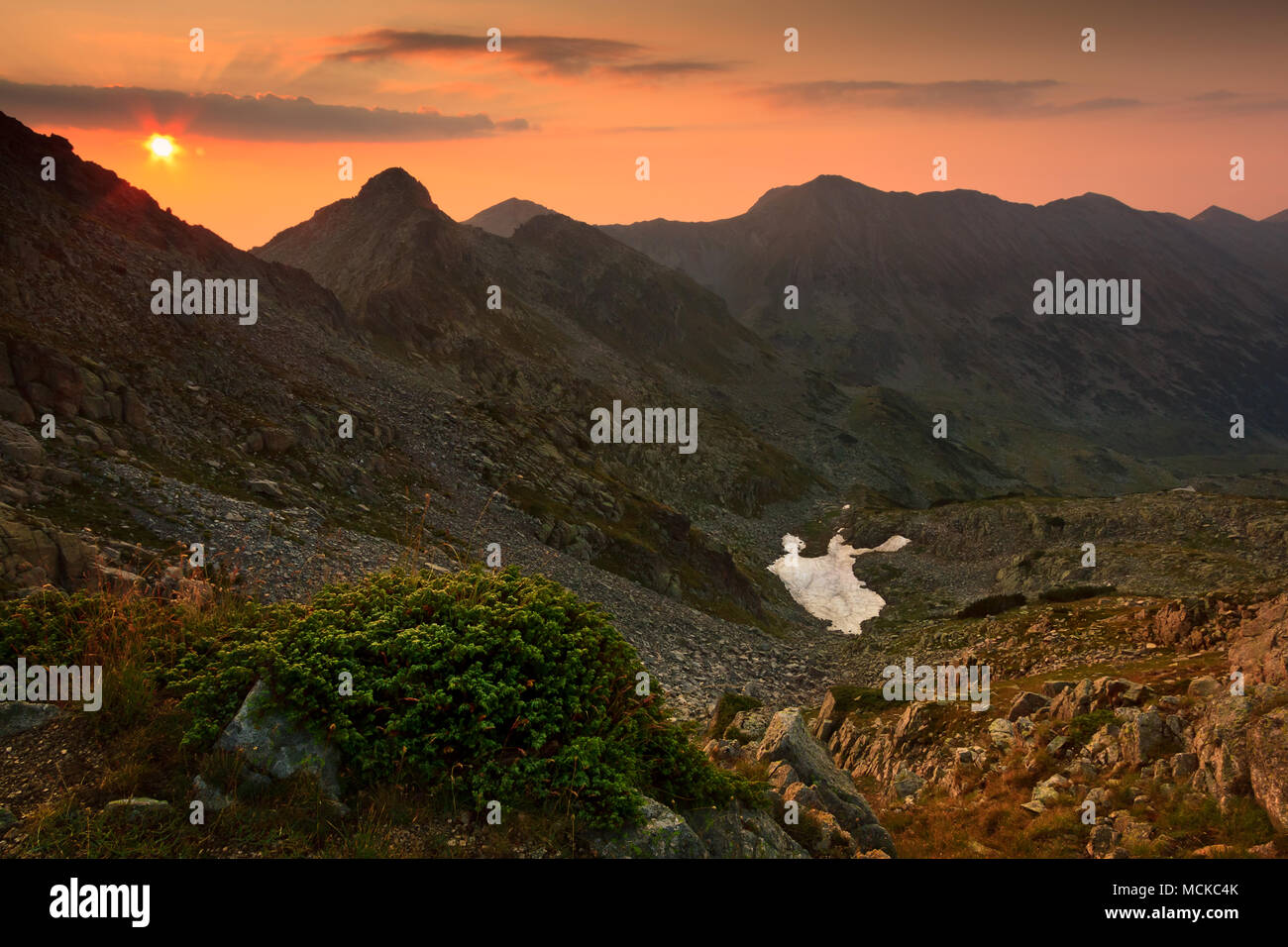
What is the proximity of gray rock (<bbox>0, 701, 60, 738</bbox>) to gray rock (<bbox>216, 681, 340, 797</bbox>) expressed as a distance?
2.11 m

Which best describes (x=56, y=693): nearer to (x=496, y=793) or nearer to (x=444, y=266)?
(x=496, y=793)

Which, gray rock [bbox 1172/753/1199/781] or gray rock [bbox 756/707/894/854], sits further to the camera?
gray rock [bbox 1172/753/1199/781]

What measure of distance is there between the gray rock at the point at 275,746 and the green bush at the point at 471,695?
0.43ft

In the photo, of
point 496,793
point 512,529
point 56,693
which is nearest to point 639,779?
point 496,793

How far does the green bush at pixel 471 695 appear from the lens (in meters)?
7.04

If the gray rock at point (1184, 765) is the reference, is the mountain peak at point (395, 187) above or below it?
above

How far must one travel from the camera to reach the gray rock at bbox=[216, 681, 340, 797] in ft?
22.7

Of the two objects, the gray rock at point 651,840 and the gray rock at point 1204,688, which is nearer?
the gray rock at point 651,840

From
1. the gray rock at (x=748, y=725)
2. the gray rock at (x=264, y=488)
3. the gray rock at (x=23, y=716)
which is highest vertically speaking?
the gray rock at (x=264, y=488)

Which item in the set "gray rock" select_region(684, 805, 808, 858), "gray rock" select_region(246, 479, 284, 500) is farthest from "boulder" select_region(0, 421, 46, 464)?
"gray rock" select_region(684, 805, 808, 858)

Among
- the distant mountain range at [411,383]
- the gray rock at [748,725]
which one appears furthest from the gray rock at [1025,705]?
the distant mountain range at [411,383]

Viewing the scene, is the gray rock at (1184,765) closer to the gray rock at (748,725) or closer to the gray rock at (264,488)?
the gray rock at (748,725)

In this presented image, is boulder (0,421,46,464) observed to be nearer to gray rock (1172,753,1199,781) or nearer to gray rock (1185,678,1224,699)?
gray rock (1172,753,1199,781)

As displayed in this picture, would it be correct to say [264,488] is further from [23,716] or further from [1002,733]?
[1002,733]
